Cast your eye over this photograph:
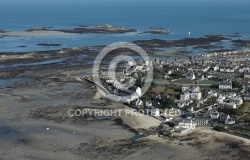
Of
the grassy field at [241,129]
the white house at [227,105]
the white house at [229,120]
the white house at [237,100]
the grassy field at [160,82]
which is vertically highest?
the grassy field at [160,82]

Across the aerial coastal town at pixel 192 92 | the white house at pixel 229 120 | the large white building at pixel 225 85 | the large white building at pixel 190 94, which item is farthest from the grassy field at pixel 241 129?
the large white building at pixel 225 85

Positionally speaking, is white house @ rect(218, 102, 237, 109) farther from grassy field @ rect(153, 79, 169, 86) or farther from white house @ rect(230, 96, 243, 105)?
grassy field @ rect(153, 79, 169, 86)

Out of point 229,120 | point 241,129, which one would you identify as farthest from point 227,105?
point 241,129

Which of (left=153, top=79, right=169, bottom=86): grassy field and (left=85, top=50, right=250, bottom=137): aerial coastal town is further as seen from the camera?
(left=153, top=79, right=169, bottom=86): grassy field

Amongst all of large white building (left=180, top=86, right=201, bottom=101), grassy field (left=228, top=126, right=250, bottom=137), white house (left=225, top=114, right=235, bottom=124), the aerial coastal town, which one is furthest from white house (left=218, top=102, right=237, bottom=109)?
grassy field (left=228, top=126, right=250, bottom=137)

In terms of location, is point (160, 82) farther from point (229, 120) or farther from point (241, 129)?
point (241, 129)

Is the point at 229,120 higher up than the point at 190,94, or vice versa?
the point at 190,94

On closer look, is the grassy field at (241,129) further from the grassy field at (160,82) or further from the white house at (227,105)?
the grassy field at (160,82)

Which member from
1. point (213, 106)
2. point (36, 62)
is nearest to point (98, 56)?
point (36, 62)

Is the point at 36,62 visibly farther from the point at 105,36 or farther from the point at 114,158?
the point at 114,158
